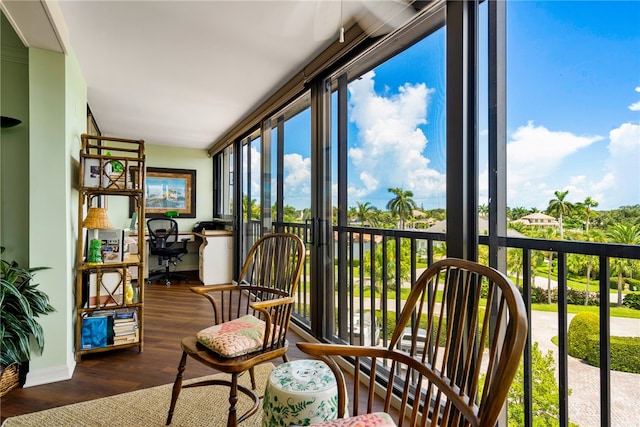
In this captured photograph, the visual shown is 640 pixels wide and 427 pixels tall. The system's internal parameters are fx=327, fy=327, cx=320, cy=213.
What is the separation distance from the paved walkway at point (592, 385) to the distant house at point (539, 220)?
36cm

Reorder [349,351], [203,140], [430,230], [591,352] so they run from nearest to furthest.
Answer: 1. [349,351]
2. [591,352]
3. [430,230]
4. [203,140]

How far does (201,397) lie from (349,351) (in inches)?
55.2

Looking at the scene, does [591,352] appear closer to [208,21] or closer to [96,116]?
[208,21]

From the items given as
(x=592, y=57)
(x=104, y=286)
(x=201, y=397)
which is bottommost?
(x=201, y=397)

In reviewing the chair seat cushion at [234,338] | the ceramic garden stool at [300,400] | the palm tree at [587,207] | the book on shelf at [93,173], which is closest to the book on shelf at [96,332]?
the book on shelf at [93,173]

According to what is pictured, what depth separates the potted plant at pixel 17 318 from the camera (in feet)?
6.46

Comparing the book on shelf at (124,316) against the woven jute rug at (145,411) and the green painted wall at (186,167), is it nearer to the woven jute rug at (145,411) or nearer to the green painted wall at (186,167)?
the woven jute rug at (145,411)

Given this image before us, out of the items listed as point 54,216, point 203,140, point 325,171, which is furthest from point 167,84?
point 203,140

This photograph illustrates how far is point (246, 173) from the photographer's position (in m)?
4.71

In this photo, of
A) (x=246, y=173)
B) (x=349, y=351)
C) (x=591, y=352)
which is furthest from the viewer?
(x=246, y=173)

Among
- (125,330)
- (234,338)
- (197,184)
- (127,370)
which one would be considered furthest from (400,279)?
(197,184)

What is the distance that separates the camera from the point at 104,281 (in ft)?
8.66

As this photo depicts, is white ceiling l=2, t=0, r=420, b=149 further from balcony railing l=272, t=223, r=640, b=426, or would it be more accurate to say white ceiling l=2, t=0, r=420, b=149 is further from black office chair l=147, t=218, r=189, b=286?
black office chair l=147, t=218, r=189, b=286

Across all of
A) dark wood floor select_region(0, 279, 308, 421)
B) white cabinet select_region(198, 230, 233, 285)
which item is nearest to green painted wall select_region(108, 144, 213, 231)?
white cabinet select_region(198, 230, 233, 285)
